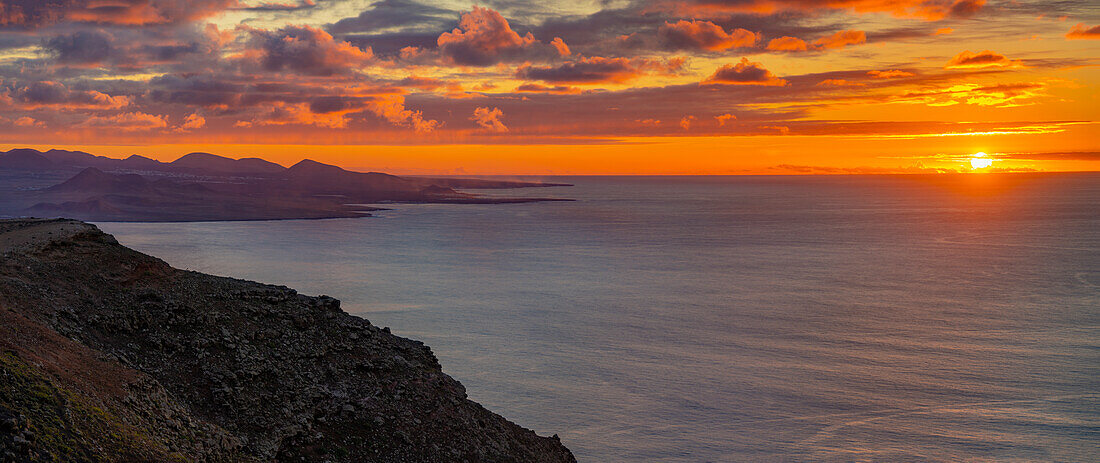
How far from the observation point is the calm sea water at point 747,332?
126 ft

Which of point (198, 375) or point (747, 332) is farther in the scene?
point (747, 332)

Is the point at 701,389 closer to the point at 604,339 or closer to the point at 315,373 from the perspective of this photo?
the point at 604,339

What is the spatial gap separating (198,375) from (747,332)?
44.9 meters

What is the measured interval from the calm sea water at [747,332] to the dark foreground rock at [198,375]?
11671 mm

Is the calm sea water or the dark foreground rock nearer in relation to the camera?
the dark foreground rock

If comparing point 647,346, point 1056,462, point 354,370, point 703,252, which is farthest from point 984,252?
point 354,370

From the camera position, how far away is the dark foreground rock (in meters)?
16.5

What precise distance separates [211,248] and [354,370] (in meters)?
99.8

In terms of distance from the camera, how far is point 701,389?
44938 millimetres

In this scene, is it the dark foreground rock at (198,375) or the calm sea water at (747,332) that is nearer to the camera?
the dark foreground rock at (198,375)

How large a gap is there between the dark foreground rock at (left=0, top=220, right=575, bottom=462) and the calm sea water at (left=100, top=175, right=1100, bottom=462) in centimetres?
1167

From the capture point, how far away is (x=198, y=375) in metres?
23.7

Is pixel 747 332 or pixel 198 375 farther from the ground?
pixel 198 375

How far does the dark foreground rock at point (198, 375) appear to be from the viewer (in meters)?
16.5
